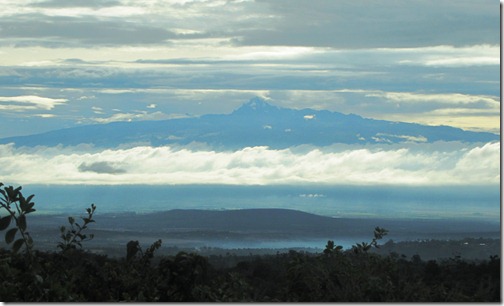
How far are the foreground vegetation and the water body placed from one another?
2.08ft

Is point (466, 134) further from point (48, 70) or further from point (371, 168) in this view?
point (48, 70)

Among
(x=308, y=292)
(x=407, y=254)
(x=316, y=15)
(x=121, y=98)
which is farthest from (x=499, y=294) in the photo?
(x=121, y=98)

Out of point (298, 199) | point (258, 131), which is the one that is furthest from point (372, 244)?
point (258, 131)

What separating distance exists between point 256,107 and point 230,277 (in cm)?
184

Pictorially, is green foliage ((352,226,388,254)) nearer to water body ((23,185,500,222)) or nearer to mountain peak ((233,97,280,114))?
water body ((23,185,500,222))

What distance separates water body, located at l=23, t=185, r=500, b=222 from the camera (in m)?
6.59

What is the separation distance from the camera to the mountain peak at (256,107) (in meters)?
6.92

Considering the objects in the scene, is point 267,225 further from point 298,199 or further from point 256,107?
point 256,107

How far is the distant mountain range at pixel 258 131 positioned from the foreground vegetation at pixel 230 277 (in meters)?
1.23

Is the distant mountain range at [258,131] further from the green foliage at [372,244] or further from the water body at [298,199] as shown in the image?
the green foliage at [372,244]

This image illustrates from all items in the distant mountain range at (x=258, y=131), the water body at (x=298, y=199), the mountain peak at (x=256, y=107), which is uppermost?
the mountain peak at (x=256, y=107)

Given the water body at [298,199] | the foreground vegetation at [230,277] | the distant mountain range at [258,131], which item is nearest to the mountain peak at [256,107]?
the distant mountain range at [258,131]

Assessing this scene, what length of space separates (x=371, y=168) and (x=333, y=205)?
1.73ft

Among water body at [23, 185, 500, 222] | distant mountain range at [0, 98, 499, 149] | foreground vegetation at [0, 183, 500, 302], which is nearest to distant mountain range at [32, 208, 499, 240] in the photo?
water body at [23, 185, 500, 222]
